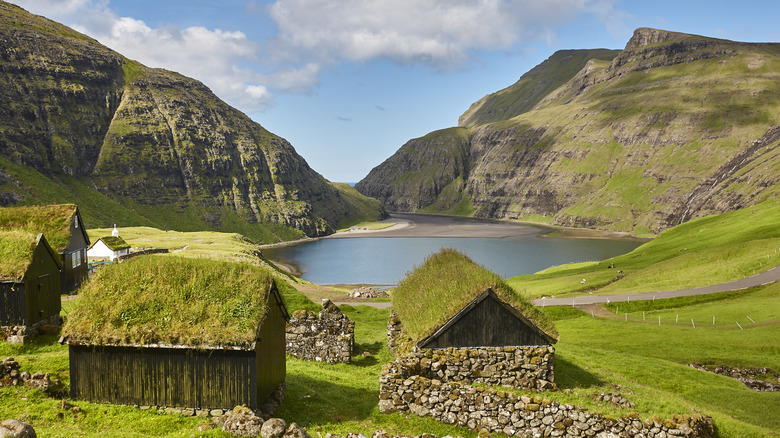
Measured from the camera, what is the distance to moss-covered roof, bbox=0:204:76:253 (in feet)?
109

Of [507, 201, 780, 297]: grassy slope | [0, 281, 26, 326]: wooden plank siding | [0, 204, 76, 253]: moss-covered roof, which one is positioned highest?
[0, 204, 76, 253]: moss-covered roof

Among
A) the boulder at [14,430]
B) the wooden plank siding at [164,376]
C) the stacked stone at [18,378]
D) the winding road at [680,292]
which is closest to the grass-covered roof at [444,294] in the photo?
the wooden plank siding at [164,376]

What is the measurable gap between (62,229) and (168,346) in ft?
101

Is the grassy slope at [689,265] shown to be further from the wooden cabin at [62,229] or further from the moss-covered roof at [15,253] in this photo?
the wooden cabin at [62,229]

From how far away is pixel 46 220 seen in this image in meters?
38.2

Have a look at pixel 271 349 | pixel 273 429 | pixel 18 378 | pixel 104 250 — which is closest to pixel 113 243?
pixel 104 250

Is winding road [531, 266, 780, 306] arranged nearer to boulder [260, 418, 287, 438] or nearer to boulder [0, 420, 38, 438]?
boulder [260, 418, 287, 438]

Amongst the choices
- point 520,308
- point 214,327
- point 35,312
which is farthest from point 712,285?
point 35,312

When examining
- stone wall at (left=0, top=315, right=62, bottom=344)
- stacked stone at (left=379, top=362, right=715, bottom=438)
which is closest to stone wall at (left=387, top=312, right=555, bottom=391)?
stacked stone at (left=379, top=362, right=715, bottom=438)

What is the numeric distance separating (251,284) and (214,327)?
2.28 m

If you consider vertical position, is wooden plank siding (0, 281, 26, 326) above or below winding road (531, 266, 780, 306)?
above

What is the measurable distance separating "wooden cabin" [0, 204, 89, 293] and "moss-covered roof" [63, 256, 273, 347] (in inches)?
767

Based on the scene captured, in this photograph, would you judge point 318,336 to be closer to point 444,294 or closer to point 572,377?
point 444,294

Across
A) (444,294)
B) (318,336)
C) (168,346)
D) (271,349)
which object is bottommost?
(318,336)
